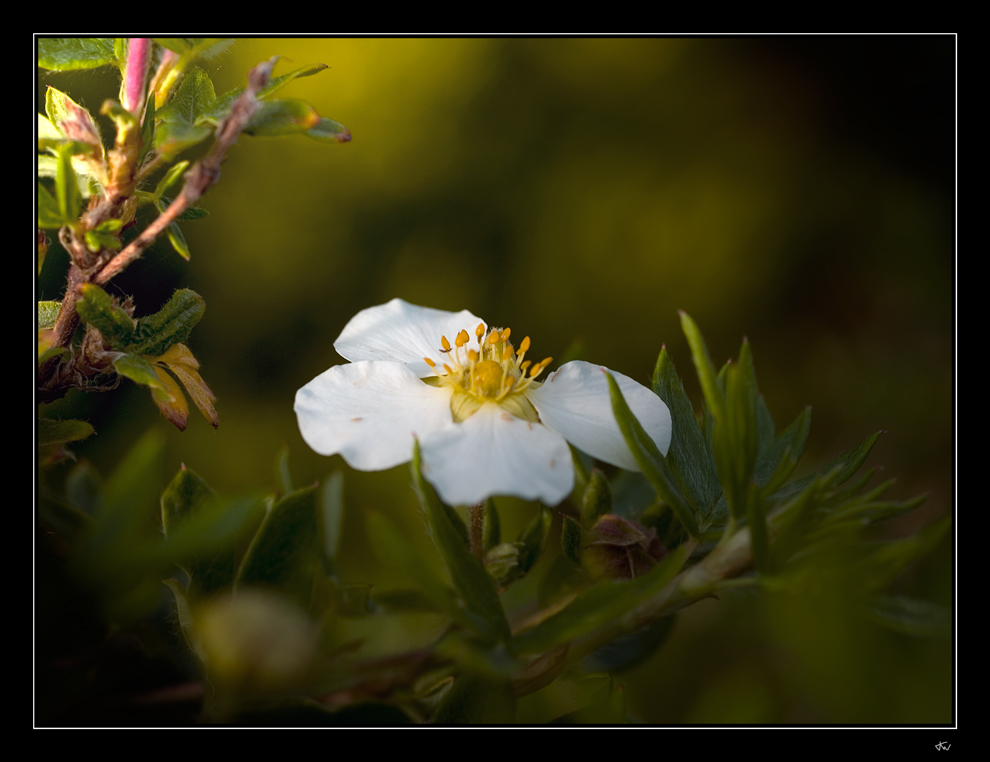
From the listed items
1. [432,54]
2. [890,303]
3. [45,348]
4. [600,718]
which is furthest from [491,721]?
[890,303]

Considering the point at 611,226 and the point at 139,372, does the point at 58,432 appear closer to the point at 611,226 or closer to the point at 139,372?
the point at 139,372

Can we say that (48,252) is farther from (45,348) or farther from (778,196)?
(778,196)

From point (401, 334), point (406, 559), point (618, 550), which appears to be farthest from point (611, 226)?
point (406, 559)

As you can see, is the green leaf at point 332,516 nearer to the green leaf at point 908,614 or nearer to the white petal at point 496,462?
the white petal at point 496,462

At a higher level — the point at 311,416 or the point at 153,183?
the point at 153,183

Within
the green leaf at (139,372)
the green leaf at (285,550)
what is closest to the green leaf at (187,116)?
the green leaf at (139,372)

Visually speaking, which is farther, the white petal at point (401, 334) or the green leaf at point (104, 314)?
the white petal at point (401, 334)

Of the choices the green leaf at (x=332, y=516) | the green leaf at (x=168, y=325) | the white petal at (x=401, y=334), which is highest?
the green leaf at (x=168, y=325)

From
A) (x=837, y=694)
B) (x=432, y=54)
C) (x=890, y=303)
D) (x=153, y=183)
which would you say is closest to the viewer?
(x=837, y=694)
